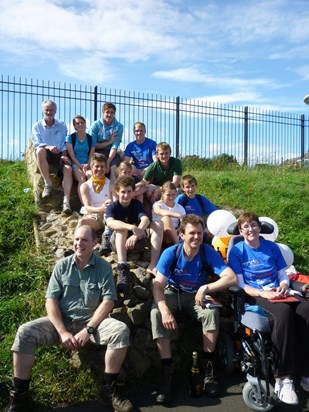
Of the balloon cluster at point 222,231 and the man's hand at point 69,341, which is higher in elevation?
the balloon cluster at point 222,231

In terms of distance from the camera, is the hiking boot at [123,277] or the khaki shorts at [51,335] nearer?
the khaki shorts at [51,335]

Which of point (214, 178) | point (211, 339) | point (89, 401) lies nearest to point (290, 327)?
point (211, 339)

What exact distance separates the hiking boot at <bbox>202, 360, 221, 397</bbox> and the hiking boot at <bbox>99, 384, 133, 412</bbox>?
773 millimetres

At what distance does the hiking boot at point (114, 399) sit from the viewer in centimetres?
390

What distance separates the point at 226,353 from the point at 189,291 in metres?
0.73

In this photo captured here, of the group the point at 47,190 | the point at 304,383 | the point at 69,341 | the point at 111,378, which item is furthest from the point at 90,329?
the point at 47,190

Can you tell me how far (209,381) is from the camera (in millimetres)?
4258

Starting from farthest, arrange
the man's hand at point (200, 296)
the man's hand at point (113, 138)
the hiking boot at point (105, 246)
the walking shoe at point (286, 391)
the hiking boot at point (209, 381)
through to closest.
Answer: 1. the man's hand at point (113, 138)
2. the hiking boot at point (105, 246)
3. the man's hand at point (200, 296)
4. the hiking boot at point (209, 381)
5. the walking shoe at point (286, 391)

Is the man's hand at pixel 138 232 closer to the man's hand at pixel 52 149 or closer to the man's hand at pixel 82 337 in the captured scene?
the man's hand at pixel 82 337

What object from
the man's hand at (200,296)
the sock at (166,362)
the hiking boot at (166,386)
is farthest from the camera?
the man's hand at (200,296)

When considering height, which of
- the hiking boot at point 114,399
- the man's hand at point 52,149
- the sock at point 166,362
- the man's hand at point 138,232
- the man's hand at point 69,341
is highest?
the man's hand at point 52,149

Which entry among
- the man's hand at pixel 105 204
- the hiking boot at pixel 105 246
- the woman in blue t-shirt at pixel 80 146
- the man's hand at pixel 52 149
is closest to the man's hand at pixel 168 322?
the hiking boot at pixel 105 246

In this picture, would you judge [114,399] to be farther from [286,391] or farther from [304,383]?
[304,383]

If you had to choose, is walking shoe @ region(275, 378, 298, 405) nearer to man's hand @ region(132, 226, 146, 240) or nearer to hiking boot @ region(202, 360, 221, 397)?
hiking boot @ region(202, 360, 221, 397)
